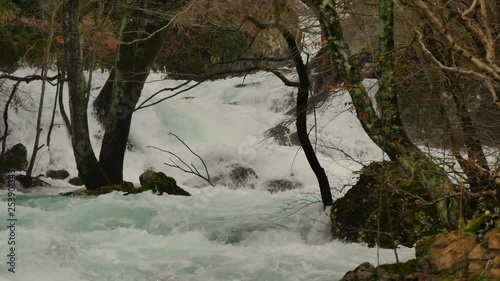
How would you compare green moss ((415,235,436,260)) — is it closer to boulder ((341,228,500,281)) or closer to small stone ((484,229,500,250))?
boulder ((341,228,500,281))

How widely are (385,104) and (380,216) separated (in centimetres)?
247

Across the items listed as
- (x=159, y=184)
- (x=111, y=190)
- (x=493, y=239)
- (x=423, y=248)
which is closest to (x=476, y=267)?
(x=493, y=239)

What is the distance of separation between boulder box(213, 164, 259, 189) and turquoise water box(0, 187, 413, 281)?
3977mm

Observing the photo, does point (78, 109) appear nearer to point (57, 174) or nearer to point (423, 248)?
point (57, 174)

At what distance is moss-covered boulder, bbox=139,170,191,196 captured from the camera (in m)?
12.7

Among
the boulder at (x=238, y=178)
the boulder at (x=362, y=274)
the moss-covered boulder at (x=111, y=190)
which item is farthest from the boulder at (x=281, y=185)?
the boulder at (x=362, y=274)

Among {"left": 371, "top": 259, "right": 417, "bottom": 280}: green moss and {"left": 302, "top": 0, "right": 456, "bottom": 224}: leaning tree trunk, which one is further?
{"left": 302, "top": 0, "right": 456, "bottom": 224}: leaning tree trunk

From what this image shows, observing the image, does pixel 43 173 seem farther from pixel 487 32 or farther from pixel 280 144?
pixel 487 32

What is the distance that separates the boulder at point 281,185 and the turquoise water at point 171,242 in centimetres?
376

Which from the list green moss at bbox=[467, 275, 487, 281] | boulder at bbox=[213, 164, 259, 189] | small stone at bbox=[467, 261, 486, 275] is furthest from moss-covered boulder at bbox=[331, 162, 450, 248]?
boulder at bbox=[213, 164, 259, 189]

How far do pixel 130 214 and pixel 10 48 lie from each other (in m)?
9.87

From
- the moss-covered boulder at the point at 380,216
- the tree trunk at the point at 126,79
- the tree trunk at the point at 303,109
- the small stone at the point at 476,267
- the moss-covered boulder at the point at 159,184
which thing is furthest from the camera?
the tree trunk at the point at 126,79

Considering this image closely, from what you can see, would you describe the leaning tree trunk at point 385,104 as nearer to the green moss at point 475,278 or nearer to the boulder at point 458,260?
the boulder at point 458,260

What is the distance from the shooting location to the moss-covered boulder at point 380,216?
339 inches
